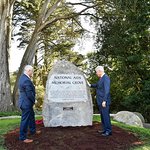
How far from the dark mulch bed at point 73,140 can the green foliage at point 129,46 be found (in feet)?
→ 30.2

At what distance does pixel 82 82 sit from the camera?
10.3 m

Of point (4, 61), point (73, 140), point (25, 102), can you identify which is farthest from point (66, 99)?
point (4, 61)

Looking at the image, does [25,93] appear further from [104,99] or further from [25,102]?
[104,99]

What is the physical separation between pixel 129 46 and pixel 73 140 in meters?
11.6

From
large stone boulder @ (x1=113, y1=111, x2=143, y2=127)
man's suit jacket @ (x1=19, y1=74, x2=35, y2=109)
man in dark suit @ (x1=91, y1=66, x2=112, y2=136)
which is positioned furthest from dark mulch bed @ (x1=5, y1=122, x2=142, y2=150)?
large stone boulder @ (x1=113, y1=111, x2=143, y2=127)

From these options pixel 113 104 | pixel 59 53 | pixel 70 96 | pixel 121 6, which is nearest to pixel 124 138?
pixel 70 96

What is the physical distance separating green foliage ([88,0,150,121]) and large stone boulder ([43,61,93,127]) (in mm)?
8230

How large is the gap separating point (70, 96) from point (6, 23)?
9.22 metres

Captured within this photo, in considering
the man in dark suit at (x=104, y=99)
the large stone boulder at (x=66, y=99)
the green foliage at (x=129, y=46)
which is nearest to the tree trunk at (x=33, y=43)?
the green foliage at (x=129, y=46)

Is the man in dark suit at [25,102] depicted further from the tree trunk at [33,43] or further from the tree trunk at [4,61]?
the tree trunk at [33,43]

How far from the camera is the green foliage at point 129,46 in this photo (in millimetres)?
18609

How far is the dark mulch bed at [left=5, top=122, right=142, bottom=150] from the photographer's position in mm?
8289

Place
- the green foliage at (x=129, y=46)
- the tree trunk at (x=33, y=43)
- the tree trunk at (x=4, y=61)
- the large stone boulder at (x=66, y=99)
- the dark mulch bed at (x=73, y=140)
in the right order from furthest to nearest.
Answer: the tree trunk at (x=33, y=43), the green foliage at (x=129, y=46), the tree trunk at (x=4, y=61), the large stone boulder at (x=66, y=99), the dark mulch bed at (x=73, y=140)

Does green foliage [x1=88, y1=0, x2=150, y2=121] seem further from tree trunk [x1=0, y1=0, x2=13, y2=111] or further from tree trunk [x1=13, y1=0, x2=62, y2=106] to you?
tree trunk [x1=0, y1=0, x2=13, y2=111]
